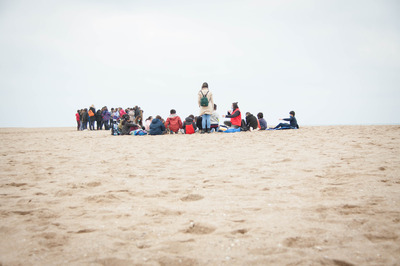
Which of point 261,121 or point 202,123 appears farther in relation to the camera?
point 261,121

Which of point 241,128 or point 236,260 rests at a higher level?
point 241,128

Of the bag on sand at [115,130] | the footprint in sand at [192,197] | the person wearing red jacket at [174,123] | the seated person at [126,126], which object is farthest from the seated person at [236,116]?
the footprint in sand at [192,197]

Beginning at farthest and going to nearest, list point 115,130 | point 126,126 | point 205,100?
1. point 115,130
2. point 126,126
3. point 205,100

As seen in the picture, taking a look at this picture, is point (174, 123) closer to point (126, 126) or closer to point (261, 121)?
point (126, 126)

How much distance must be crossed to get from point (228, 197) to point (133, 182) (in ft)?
5.73

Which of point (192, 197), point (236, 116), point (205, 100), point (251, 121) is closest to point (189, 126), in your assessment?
point (205, 100)

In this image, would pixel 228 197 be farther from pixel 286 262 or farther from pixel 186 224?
pixel 286 262

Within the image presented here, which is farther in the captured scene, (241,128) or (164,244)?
(241,128)

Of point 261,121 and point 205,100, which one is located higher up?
point 205,100

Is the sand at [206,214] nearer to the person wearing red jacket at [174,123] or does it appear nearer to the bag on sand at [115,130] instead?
the person wearing red jacket at [174,123]

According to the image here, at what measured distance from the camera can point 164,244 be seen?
90.9 inches

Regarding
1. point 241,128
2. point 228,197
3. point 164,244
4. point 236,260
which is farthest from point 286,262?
point 241,128

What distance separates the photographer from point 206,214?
2.95 meters

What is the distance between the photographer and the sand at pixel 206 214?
212 centimetres
